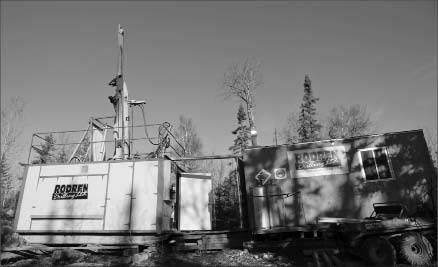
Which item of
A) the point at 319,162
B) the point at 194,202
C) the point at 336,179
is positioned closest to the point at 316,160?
the point at 319,162

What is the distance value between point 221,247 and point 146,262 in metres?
2.74

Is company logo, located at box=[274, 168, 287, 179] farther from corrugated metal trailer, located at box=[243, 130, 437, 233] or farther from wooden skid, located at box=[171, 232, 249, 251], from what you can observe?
wooden skid, located at box=[171, 232, 249, 251]

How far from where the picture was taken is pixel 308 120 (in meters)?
35.3

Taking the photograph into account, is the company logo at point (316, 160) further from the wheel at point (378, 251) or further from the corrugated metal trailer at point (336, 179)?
the wheel at point (378, 251)

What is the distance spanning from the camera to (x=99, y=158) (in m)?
13.2

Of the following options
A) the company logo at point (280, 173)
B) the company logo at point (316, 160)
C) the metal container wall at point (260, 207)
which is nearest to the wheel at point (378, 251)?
the company logo at point (316, 160)

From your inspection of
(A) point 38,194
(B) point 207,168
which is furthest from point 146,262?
(B) point 207,168

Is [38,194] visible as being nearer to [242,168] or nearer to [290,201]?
[242,168]

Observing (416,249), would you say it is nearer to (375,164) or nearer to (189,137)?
(375,164)

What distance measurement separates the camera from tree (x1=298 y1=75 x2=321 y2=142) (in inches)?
1352

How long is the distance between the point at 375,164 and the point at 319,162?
2060 millimetres

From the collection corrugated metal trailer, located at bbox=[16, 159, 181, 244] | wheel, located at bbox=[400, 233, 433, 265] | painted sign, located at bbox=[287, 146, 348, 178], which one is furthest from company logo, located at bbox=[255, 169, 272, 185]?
wheel, located at bbox=[400, 233, 433, 265]

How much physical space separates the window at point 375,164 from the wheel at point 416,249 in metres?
2.38

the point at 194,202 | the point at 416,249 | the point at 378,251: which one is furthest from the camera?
the point at 194,202
